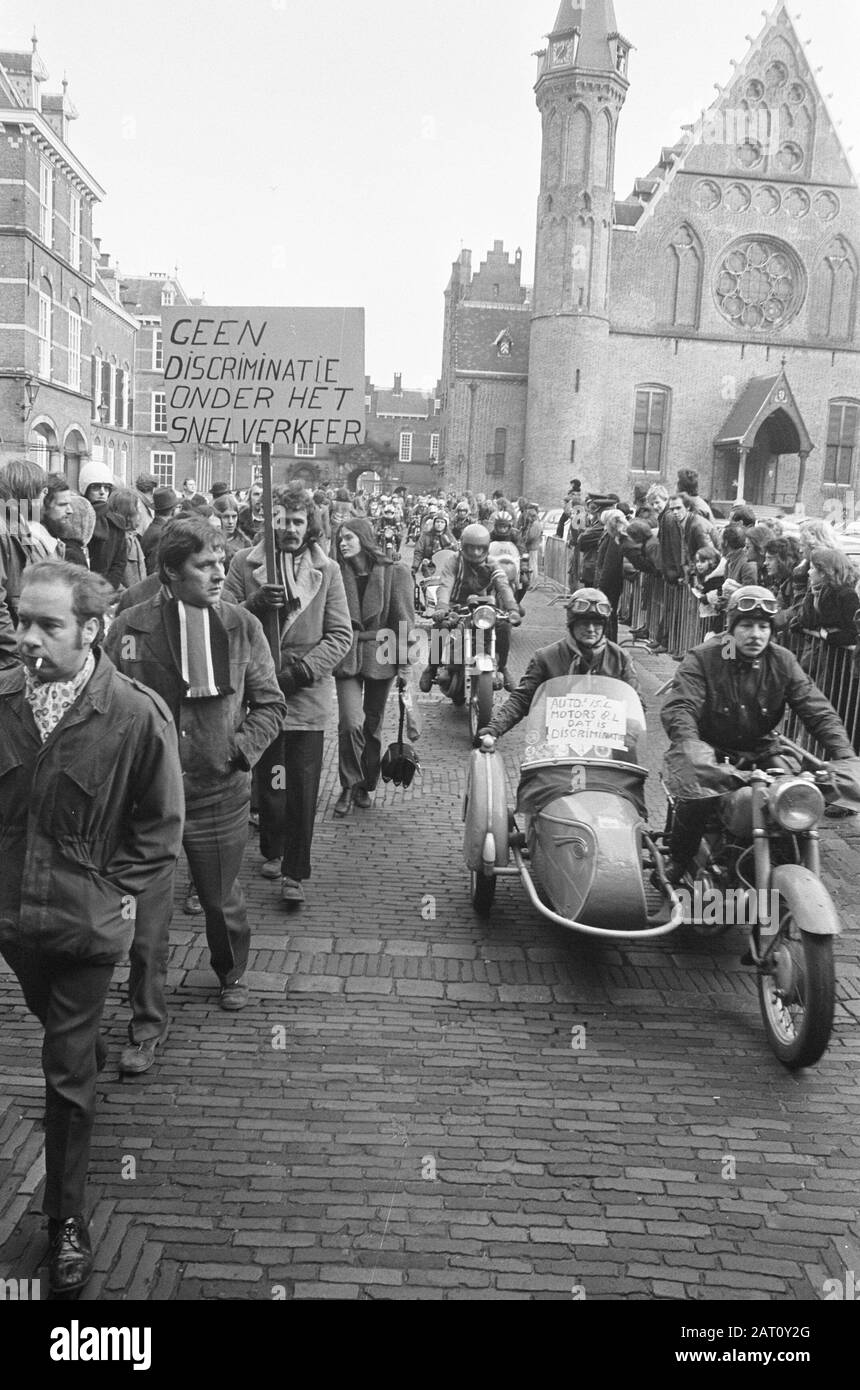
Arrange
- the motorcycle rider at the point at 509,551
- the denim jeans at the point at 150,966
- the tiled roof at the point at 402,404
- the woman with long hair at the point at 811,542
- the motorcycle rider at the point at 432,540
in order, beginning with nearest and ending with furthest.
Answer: the denim jeans at the point at 150,966 < the woman with long hair at the point at 811,542 < the motorcycle rider at the point at 509,551 < the motorcycle rider at the point at 432,540 < the tiled roof at the point at 402,404

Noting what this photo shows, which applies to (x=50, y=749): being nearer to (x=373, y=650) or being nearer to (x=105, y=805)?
(x=105, y=805)

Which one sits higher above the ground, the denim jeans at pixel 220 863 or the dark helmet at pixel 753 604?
the dark helmet at pixel 753 604

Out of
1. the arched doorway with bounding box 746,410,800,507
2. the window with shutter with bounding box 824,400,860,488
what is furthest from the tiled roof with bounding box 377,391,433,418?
the window with shutter with bounding box 824,400,860,488

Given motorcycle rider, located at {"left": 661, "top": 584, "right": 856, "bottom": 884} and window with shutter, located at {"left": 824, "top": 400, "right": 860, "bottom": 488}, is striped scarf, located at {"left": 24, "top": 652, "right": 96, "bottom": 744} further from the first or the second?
window with shutter, located at {"left": 824, "top": 400, "right": 860, "bottom": 488}

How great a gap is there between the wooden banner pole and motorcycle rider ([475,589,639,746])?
118 cm

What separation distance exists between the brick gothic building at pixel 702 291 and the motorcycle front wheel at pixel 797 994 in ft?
130

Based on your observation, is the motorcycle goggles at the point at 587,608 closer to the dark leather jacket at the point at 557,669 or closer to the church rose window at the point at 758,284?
the dark leather jacket at the point at 557,669

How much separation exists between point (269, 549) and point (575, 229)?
4026 centimetres

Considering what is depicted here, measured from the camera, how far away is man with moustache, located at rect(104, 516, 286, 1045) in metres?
4.52

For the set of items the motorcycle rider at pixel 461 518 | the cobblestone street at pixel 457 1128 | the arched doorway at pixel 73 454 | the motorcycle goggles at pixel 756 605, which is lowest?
the cobblestone street at pixel 457 1128

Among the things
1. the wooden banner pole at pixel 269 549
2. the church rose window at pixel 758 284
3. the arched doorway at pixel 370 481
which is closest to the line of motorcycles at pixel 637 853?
the wooden banner pole at pixel 269 549

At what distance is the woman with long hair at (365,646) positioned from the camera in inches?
304

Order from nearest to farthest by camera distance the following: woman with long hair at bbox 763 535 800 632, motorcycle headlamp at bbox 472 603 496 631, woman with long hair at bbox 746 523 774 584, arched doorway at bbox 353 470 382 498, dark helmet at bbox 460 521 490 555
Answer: woman with long hair at bbox 763 535 800 632 → motorcycle headlamp at bbox 472 603 496 631 → woman with long hair at bbox 746 523 774 584 → dark helmet at bbox 460 521 490 555 → arched doorway at bbox 353 470 382 498

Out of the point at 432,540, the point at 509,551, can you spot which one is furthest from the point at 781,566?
the point at 432,540
